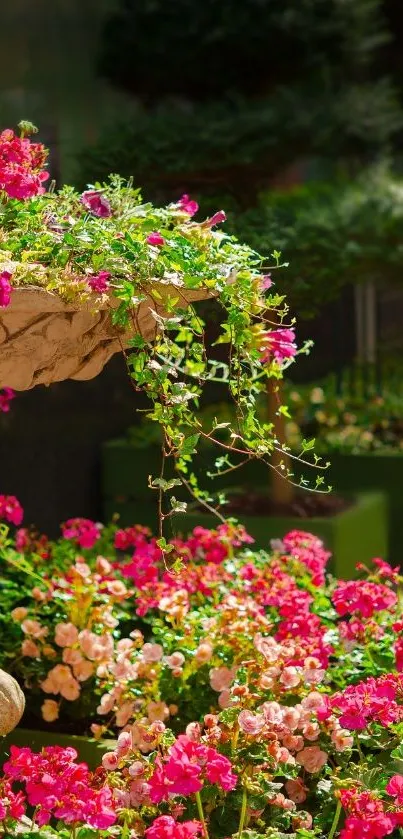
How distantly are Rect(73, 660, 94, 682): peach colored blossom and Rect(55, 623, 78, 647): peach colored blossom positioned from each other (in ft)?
0.15

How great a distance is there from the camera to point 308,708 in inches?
86.1

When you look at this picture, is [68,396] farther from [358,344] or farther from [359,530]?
[358,344]

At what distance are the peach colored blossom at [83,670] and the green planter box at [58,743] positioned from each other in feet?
0.41

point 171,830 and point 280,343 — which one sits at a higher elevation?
point 280,343

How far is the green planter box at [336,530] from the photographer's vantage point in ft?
12.3

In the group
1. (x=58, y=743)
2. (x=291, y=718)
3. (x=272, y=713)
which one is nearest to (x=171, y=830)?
(x=272, y=713)

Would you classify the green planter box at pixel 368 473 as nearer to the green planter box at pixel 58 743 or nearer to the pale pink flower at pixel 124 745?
the green planter box at pixel 58 743

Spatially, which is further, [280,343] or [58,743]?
[58,743]

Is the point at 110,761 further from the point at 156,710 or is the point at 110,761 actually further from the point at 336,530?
the point at 336,530

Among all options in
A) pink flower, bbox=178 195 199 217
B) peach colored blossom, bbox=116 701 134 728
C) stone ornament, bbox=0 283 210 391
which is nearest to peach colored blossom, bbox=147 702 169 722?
peach colored blossom, bbox=116 701 134 728

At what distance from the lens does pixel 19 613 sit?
272 cm

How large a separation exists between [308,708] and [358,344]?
5061 millimetres

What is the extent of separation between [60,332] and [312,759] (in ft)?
2.99

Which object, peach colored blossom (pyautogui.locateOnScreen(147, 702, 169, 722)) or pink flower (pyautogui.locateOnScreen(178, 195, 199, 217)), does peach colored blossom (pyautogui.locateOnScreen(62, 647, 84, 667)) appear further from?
pink flower (pyautogui.locateOnScreen(178, 195, 199, 217))
